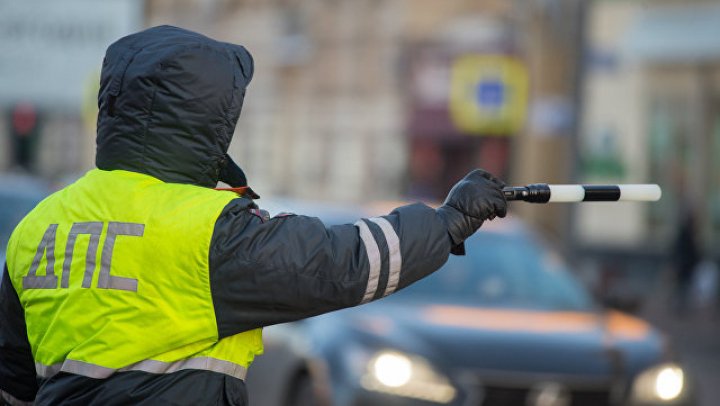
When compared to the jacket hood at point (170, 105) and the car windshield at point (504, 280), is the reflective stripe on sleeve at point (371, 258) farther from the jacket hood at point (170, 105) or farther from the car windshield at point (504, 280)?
the car windshield at point (504, 280)

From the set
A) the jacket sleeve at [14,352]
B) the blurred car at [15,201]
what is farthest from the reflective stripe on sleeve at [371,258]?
the blurred car at [15,201]

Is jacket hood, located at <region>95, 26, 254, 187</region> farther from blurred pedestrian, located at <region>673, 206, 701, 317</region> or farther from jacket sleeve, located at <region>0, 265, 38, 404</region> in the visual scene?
blurred pedestrian, located at <region>673, 206, 701, 317</region>

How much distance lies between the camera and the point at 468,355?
25.0 ft

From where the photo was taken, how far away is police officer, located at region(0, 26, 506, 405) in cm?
312

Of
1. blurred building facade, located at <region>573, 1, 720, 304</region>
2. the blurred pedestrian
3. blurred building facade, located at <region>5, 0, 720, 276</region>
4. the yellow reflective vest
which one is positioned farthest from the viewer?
blurred building facade, located at <region>573, 1, 720, 304</region>

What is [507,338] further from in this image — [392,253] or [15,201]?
[392,253]

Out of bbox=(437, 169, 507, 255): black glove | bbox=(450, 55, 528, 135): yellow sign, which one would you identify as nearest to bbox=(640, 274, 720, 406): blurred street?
bbox=(450, 55, 528, 135): yellow sign

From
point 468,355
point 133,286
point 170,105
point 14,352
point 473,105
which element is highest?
point 170,105

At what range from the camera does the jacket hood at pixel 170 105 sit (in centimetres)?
317

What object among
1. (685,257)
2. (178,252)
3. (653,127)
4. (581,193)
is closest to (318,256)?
(178,252)

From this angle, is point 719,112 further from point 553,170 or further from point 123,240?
point 123,240

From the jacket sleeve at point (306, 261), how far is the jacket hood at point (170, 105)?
140 mm

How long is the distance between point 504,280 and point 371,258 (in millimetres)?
5891

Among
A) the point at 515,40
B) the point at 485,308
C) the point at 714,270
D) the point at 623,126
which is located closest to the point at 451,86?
the point at 515,40
